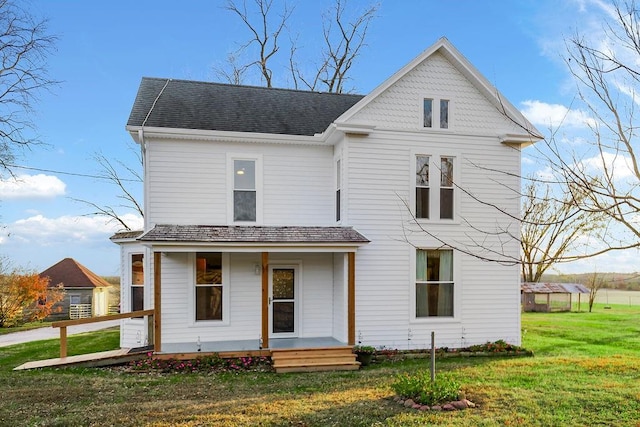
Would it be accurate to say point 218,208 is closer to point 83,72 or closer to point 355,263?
point 355,263

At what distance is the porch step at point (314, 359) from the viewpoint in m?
10.2

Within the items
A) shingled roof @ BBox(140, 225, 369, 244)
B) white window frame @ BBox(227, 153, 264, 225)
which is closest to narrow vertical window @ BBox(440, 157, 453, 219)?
shingled roof @ BBox(140, 225, 369, 244)

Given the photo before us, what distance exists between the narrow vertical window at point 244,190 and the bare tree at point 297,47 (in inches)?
527

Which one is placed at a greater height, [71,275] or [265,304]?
[265,304]

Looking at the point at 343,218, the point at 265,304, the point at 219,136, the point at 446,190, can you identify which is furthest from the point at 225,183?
the point at 446,190

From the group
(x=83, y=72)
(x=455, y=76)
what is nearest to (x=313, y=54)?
(x=83, y=72)

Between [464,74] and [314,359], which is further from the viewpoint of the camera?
[464,74]

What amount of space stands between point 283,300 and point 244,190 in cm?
310

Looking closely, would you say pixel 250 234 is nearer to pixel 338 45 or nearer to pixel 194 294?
pixel 194 294

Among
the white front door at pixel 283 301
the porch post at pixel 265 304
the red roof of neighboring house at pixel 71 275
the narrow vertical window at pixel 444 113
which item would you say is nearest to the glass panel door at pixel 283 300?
the white front door at pixel 283 301

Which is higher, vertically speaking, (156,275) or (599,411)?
(156,275)

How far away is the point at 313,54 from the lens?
1022 inches

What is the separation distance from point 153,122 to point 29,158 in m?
7.44

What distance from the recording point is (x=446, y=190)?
12.2m
